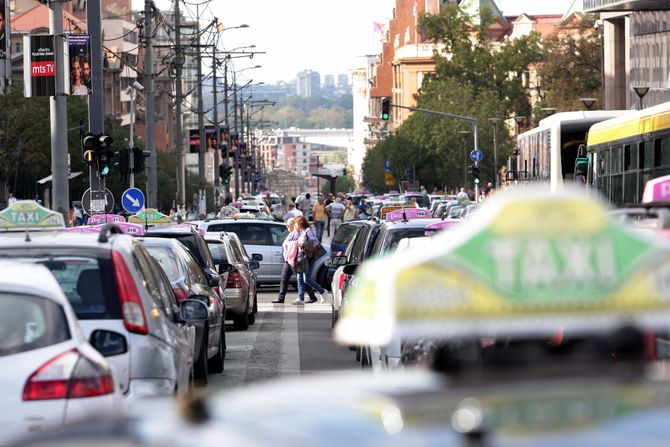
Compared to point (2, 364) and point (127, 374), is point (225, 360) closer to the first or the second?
point (127, 374)

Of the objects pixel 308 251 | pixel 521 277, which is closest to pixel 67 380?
pixel 521 277

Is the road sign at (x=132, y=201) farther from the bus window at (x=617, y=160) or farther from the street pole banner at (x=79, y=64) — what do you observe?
the bus window at (x=617, y=160)

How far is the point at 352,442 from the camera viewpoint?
10.0 ft

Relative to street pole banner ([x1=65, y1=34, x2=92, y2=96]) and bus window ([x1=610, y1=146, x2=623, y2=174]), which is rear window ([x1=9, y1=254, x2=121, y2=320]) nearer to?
bus window ([x1=610, y1=146, x2=623, y2=174])

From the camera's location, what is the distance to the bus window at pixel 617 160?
26.9m

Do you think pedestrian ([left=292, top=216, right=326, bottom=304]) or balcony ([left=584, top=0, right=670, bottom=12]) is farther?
balcony ([left=584, top=0, right=670, bottom=12])

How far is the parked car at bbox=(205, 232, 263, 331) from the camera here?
21.8m

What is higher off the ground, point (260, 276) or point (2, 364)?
point (2, 364)

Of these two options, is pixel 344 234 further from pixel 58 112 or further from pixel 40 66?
pixel 40 66

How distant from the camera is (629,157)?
86.0ft

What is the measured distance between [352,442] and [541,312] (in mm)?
641

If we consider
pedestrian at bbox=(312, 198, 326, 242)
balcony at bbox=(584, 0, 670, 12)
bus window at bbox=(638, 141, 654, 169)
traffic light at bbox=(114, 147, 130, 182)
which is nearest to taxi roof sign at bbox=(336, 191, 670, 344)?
bus window at bbox=(638, 141, 654, 169)

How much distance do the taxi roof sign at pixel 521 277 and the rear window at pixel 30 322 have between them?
3.97 m

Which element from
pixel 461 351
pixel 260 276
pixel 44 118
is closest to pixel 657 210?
pixel 461 351
